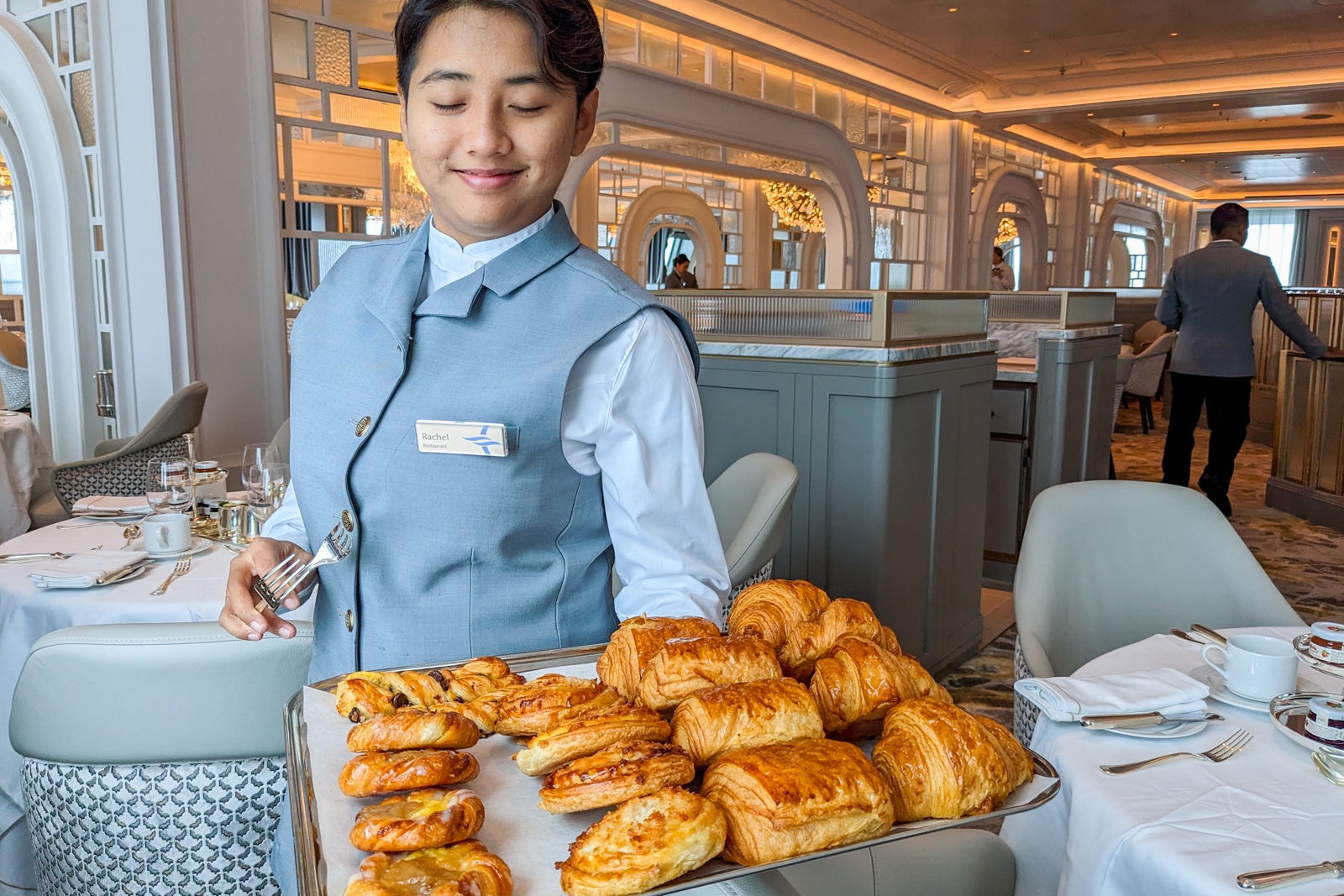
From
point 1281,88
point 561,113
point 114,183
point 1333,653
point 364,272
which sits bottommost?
point 1333,653

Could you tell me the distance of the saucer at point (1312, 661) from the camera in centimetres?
152

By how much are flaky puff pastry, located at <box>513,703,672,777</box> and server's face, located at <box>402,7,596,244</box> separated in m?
0.52

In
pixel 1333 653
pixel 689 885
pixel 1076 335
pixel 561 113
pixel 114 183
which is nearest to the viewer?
pixel 689 885

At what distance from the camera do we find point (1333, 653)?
1.54 meters

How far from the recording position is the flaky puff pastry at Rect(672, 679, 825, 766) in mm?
633

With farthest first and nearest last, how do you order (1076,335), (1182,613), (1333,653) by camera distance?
1. (1076,335)
2. (1182,613)
3. (1333,653)

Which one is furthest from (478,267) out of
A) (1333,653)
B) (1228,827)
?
(1333,653)

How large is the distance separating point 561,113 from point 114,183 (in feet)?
12.3

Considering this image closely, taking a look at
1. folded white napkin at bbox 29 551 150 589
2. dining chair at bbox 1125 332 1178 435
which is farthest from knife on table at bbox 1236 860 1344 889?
dining chair at bbox 1125 332 1178 435

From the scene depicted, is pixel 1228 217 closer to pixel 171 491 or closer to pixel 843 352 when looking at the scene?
pixel 843 352

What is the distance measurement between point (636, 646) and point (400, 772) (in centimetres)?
20

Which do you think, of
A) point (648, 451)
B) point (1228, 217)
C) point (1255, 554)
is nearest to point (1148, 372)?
point (1228, 217)

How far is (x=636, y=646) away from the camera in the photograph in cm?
74

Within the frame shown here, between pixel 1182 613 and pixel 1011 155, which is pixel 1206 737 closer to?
pixel 1182 613
